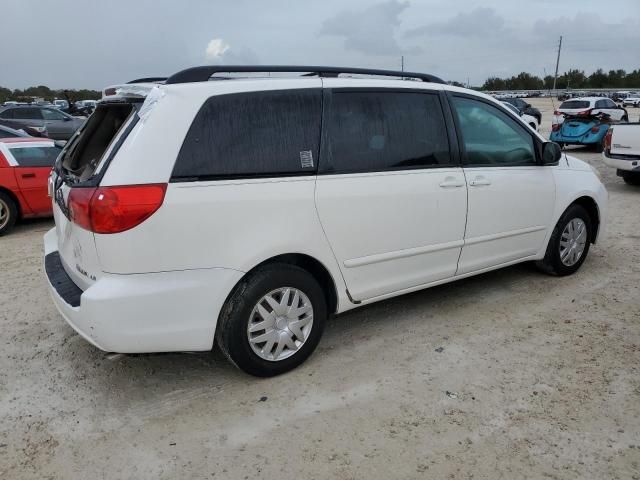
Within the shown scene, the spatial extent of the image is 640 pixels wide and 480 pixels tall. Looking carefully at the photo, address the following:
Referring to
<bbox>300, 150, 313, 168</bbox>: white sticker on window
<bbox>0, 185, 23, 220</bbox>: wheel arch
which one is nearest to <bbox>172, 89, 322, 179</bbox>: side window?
<bbox>300, 150, 313, 168</bbox>: white sticker on window

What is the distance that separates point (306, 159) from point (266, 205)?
1.35 feet

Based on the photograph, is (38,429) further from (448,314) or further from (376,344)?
(448,314)

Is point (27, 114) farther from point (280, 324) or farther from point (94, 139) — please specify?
point (280, 324)

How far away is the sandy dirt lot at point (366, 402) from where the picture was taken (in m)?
2.59

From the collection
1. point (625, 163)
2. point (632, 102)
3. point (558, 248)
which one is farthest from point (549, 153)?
point (632, 102)

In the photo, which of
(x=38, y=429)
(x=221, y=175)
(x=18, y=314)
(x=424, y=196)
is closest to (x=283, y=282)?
(x=221, y=175)

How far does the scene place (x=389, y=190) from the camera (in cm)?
353

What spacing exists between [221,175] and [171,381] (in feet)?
4.35

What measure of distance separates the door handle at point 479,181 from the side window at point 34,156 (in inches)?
231

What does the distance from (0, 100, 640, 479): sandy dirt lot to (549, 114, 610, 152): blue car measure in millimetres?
11896

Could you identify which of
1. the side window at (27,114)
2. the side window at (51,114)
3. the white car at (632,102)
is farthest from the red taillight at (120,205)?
the white car at (632,102)

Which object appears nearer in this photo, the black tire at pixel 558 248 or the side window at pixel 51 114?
the black tire at pixel 558 248

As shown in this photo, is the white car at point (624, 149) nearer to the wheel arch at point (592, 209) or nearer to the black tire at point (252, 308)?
the wheel arch at point (592, 209)

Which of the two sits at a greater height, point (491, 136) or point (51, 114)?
point (491, 136)
